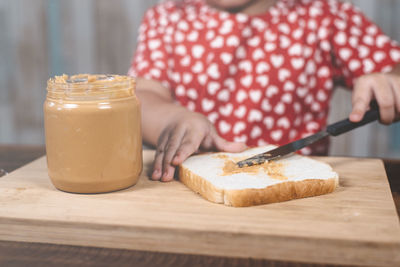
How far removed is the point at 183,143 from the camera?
114 centimetres

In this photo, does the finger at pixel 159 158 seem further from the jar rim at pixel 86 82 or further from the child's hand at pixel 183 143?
the jar rim at pixel 86 82

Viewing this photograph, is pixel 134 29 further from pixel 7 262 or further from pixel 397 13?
pixel 7 262

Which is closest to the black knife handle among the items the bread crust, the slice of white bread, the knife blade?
the knife blade

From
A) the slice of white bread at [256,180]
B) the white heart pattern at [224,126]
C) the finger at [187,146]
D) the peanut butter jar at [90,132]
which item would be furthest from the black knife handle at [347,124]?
the white heart pattern at [224,126]

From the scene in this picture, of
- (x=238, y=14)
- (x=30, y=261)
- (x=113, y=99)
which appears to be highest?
(x=238, y=14)

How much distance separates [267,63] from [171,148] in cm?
88

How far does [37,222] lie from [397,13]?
2.42 meters

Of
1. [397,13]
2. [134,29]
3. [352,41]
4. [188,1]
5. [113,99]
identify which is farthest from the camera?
[134,29]

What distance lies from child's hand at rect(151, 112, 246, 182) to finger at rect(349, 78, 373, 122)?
0.34 metres

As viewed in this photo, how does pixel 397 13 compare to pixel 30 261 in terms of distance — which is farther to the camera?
pixel 397 13

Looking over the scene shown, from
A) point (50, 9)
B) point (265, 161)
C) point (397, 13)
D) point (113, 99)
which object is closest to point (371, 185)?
point (265, 161)

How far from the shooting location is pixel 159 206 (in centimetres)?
88

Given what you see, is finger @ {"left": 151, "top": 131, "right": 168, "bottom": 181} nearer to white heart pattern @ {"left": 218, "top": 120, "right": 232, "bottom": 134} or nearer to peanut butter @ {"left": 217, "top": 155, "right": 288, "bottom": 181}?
peanut butter @ {"left": 217, "top": 155, "right": 288, "bottom": 181}

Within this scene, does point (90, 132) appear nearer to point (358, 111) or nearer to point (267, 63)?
point (358, 111)
